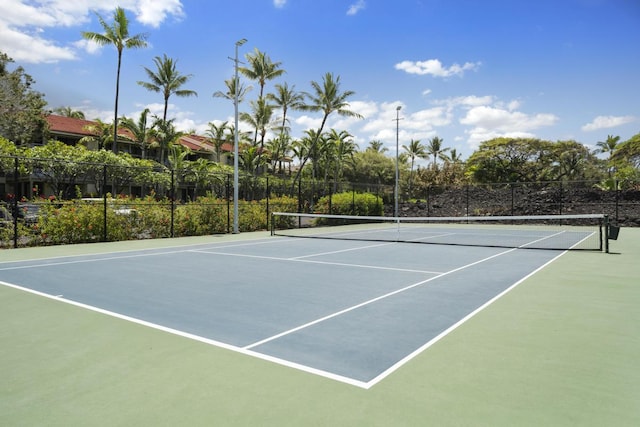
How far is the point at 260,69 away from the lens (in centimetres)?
3838

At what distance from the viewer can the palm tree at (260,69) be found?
38219 mm

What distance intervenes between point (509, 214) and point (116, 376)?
3194 cm

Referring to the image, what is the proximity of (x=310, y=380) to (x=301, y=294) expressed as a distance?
326cm

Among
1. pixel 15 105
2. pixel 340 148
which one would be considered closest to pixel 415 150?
pixel 340 148

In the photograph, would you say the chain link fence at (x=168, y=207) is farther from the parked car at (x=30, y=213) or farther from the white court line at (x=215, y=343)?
the white court line at (x=215, y=343)

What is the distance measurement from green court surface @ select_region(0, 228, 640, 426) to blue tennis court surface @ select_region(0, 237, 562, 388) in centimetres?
29

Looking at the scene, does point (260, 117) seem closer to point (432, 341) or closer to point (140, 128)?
point (140, 128)

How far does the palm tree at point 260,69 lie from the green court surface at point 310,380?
35.5 meters

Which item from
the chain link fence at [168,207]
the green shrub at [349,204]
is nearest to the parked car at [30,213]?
the chain link fence at [168,207]

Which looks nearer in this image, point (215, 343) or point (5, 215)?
point (215, 343)

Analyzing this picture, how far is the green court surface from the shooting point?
2.99m

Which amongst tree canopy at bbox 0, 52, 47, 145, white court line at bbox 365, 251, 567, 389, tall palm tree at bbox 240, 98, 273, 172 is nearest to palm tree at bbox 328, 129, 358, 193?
tall palm tree at bbox 240, 98, 273, 172

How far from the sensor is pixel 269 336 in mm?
4727

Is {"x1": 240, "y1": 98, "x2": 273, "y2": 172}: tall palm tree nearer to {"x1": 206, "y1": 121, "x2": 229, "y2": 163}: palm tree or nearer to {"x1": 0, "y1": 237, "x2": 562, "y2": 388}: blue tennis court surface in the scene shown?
{"x1": 206, "y1": 121, "x2": 229, "y2": 163}: palm tree
